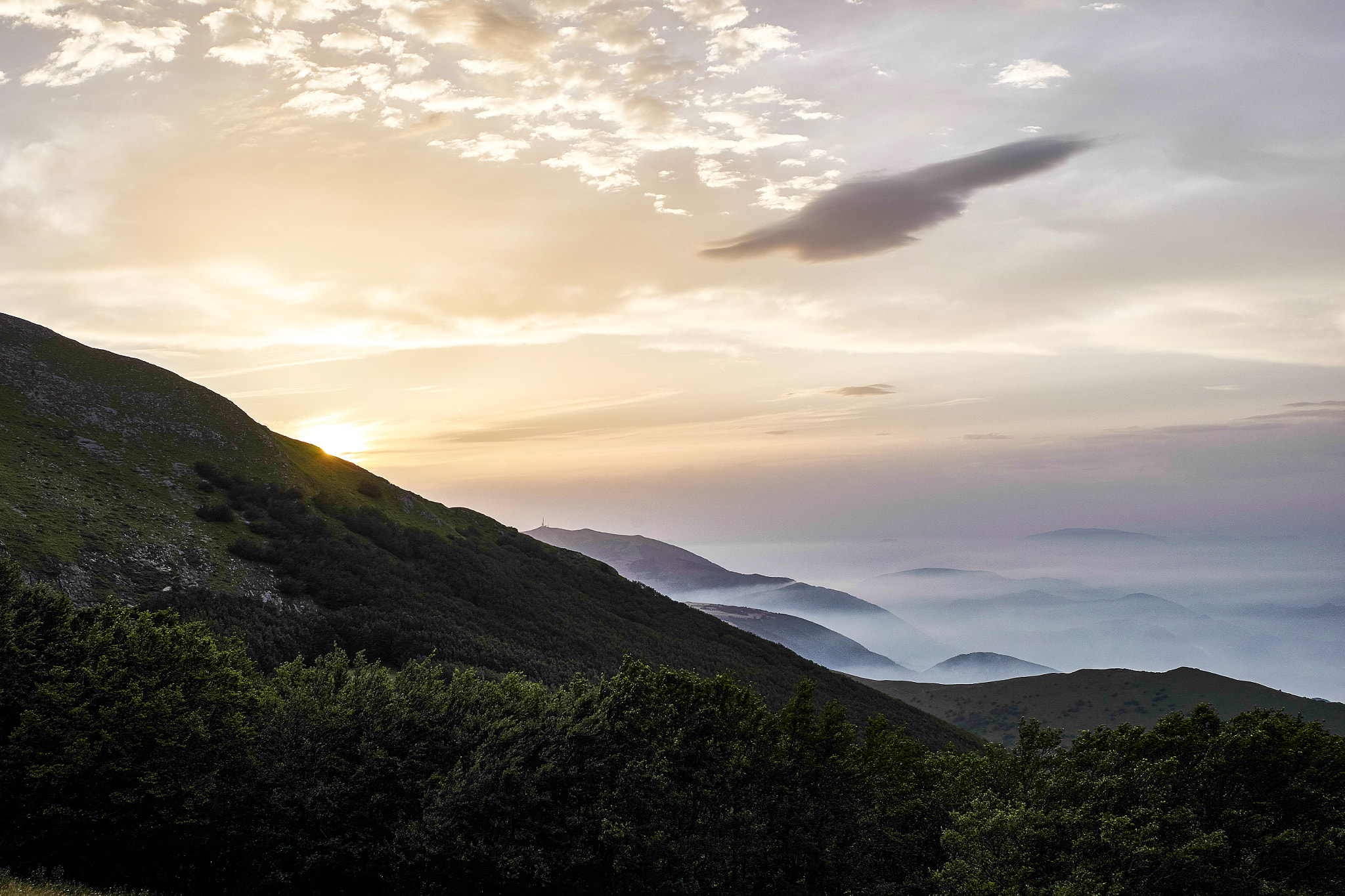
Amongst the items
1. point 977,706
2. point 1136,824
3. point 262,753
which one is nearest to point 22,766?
point 262,753

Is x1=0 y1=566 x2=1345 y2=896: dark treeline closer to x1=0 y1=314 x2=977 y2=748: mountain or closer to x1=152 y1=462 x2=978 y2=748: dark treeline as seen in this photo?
x1=152 y1=462 x2=978 y2=748: dark treeline

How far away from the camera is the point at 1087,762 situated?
2478cm

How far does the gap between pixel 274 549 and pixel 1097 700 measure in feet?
558

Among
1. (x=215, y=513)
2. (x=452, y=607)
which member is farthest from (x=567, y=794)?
(x=215, y=513)

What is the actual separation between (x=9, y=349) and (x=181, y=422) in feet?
56.8

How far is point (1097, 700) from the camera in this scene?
162m

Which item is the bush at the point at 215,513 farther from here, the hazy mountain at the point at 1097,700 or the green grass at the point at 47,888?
the hazy mountain at the point at 1097,700

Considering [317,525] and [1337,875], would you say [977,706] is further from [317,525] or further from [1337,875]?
[1337,875]

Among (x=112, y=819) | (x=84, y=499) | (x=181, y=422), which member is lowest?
(x=112, y=819)

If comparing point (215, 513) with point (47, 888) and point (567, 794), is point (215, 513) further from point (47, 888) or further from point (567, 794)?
point (567, 794)

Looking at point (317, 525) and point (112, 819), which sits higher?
point (317, 525)

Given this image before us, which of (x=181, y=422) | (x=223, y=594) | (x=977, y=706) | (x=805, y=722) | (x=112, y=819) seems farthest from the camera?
(x=977, y=706)

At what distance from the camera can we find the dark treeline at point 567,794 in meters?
21.7

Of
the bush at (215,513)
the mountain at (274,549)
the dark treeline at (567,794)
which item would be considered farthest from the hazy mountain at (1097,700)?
the bush at (215,513)
